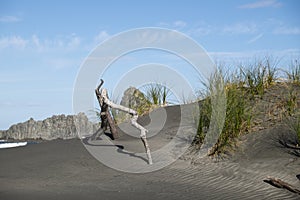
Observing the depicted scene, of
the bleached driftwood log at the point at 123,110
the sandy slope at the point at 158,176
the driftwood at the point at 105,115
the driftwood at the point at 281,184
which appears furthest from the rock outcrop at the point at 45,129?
the driftwood at the point at 281,184

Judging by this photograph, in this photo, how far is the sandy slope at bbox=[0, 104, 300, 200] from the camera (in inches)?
302

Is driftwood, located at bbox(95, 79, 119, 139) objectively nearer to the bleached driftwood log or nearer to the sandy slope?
the bleached driftwood log

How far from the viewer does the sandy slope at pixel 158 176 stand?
7.68 m

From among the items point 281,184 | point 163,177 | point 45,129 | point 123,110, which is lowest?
point 281,184

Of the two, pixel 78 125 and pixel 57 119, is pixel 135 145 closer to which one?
pixel 78 125

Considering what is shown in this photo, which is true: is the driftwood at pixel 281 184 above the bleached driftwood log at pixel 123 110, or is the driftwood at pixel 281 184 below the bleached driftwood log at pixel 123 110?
below

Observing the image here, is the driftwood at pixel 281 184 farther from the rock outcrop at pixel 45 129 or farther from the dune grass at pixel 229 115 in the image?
A: the rock outcrop at pixel 45 129

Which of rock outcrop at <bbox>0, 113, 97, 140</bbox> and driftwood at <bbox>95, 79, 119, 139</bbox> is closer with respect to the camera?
driftwood at <bbox>95, 79, 119, 139</bbox>

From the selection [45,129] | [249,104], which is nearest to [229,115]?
[249,104]

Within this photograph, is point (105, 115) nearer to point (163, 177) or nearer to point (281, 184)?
point (163, 177)

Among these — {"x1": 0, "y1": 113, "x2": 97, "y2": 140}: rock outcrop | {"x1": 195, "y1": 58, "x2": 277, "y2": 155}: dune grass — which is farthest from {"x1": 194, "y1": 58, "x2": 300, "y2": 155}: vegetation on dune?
{"x1": 0, "y1": 113, "x2": 97, "y2": 140}: rock outcrop

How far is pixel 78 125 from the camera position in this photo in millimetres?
15227

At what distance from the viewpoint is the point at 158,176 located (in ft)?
30.5

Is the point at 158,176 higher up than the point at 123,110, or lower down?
lower down
